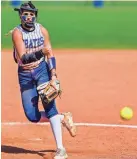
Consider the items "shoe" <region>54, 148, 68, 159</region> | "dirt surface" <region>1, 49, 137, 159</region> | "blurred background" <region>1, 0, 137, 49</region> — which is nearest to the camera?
"shoe" <region>54, 148, 68, 159</region>

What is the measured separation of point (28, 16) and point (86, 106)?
4446 millimetres

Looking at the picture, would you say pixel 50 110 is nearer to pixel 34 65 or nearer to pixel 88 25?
pixel 34 65

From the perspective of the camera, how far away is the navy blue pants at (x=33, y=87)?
7516 millimetres

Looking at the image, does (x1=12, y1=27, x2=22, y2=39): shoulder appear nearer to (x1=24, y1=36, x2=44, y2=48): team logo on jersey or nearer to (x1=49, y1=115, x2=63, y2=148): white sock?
(x1=24, y1=36, x2=44, y2=48): team logo on jersey

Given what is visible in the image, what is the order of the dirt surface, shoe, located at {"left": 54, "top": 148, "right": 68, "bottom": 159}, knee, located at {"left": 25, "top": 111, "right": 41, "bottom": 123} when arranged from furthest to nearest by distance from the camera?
the dirt surface → knee, located at {"left": 25, "top": 111, "right": 41, "bottom": 123} → shoe, located at {"left": 54, "top": 148, "right": 68, "bottom": 159}

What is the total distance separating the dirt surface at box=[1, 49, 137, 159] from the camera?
832 cm

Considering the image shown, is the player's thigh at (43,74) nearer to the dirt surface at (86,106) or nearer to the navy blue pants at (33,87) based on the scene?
the navy blue pants at (33,87)

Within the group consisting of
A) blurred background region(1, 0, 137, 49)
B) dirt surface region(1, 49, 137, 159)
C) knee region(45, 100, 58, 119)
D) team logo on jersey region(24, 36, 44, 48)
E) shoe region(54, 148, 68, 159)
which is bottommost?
blurred background region(1, 0, 137, 49)

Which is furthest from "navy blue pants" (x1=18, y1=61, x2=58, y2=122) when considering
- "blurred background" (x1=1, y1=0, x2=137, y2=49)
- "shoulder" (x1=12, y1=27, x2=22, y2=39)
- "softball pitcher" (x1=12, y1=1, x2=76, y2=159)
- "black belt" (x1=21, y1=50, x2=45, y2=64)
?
"blurred background" (x1=1, y1=0, x2=137, y2=49)

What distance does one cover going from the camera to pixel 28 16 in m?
7.49

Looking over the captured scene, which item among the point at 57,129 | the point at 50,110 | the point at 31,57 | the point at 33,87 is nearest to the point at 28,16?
the point at 31,57

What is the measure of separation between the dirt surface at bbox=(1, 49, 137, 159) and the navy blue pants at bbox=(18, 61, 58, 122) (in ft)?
1.90

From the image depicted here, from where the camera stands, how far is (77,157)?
25.2ft

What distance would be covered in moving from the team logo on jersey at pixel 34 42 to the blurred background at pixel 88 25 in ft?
46.3
